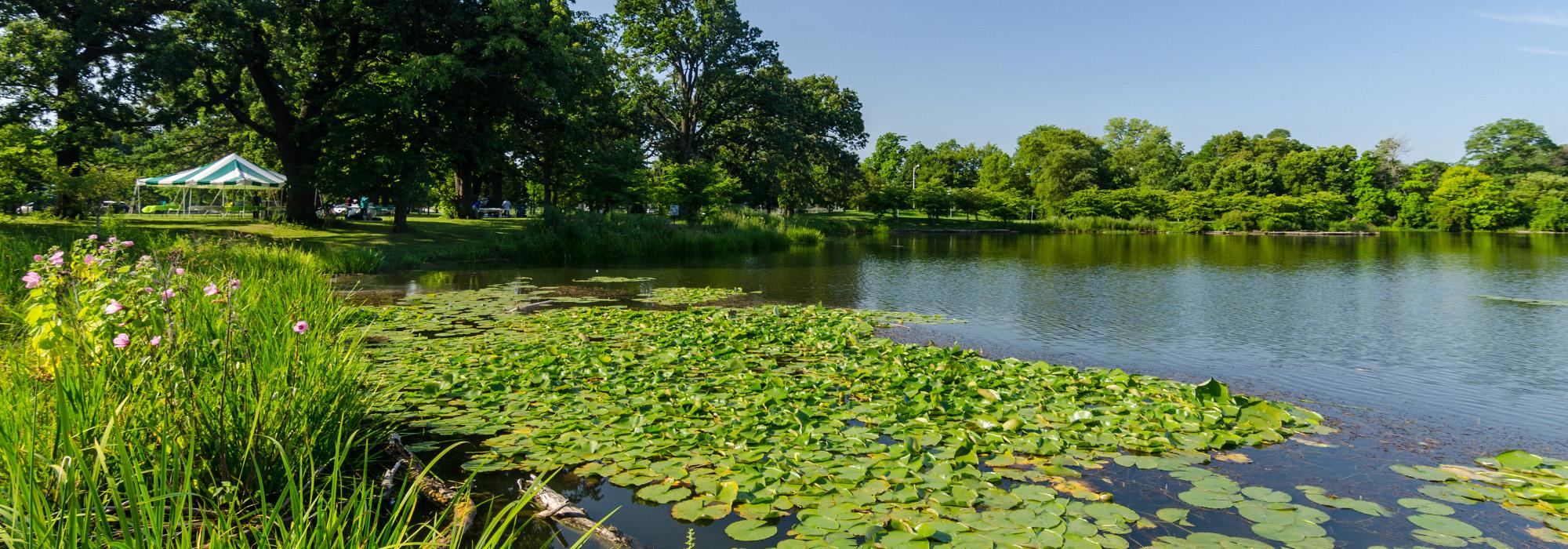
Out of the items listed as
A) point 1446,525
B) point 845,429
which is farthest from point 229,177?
point 1446,525

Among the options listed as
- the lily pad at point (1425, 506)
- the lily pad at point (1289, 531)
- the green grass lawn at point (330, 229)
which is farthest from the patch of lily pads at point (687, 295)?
the lily pad at point (1425, 506)

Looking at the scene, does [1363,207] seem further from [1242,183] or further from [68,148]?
[68,148]

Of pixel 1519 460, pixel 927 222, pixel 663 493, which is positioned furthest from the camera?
pixel 927 222

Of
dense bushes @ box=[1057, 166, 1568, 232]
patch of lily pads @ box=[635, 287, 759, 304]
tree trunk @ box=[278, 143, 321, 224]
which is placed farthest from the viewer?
dense bushes @ box=[1057, 166, 1568, 232]

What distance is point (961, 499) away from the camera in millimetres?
4246

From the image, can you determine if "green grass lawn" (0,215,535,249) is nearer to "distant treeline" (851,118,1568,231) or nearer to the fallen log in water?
the fallen log in water

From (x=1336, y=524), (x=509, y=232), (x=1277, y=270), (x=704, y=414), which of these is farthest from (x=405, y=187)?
(x=1277, y=270)

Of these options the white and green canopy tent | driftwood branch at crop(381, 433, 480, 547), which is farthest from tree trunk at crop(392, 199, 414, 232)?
driftwood branch at crop(381, 433, 480, 547)

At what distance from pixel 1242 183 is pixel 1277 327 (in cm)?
6692

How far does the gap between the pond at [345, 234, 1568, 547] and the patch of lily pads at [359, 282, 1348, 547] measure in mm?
305

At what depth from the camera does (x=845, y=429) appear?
5.59m

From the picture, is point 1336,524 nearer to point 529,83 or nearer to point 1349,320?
point 1349,320

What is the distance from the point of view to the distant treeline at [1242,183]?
202 feet

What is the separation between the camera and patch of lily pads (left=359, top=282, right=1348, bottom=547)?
13.4 ft
